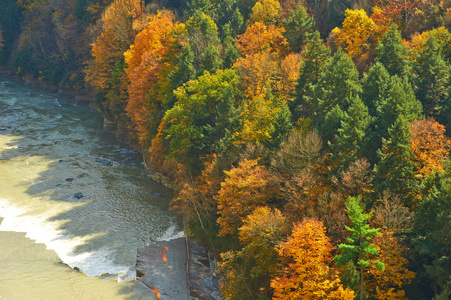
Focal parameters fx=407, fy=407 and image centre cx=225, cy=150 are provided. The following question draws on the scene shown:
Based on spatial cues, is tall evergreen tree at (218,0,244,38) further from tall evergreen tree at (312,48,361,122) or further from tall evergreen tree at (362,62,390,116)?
tall evergreen tree at (362,62,390,116)

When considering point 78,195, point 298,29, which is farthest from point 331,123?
point 78,195

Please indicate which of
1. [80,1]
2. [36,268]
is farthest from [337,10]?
[80,1]

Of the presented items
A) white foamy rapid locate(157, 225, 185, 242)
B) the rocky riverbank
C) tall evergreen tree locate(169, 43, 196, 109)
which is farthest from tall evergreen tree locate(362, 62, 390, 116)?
tall evergreen tree locate(169, 43, 196, 109)

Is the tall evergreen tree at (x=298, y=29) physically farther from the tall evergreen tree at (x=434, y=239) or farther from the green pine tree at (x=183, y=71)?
the tall evergreen tree at (x=434, y=239)

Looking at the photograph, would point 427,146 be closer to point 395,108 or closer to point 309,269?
point 395,108

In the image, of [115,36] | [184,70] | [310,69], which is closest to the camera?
[310,69]

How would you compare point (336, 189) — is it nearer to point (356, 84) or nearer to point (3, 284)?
point (356, 84)
